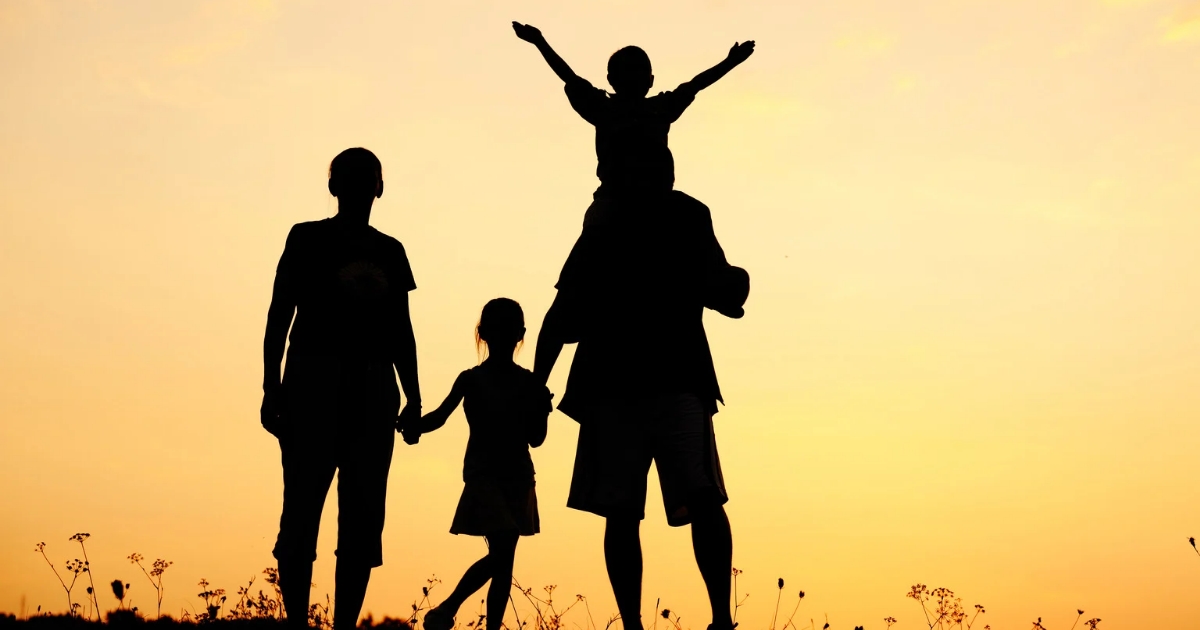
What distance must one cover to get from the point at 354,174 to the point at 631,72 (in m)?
1.52

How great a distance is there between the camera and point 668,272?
616 centimetres

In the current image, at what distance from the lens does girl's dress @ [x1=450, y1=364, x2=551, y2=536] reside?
7.27 meters

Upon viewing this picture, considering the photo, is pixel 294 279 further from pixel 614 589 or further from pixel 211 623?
pixel 211 623

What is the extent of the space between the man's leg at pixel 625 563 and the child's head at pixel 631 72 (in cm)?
220

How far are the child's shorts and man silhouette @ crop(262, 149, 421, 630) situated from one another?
1.13 meters

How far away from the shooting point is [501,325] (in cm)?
741

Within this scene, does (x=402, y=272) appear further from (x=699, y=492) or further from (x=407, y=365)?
(x=699, y=492)

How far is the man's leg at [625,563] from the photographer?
6.06 meters

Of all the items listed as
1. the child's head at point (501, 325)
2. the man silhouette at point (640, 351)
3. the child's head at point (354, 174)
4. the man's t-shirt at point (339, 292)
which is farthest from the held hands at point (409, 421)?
the child's head at point (354, 174)

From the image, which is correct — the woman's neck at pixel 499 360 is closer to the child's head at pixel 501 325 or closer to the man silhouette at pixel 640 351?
the child's head at pixel 501 325

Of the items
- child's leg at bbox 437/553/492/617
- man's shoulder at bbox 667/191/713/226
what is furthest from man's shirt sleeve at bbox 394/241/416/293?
child's leg at bbox 437/553/492/617

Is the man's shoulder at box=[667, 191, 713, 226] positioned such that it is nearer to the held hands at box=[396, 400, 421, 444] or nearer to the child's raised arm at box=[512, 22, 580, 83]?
the child's raised arm at box=[512, 22, 580, 83]

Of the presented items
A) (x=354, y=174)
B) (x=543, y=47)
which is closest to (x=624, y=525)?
(x=354, y=174)

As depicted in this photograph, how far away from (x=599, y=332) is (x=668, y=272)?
44 centimetres
